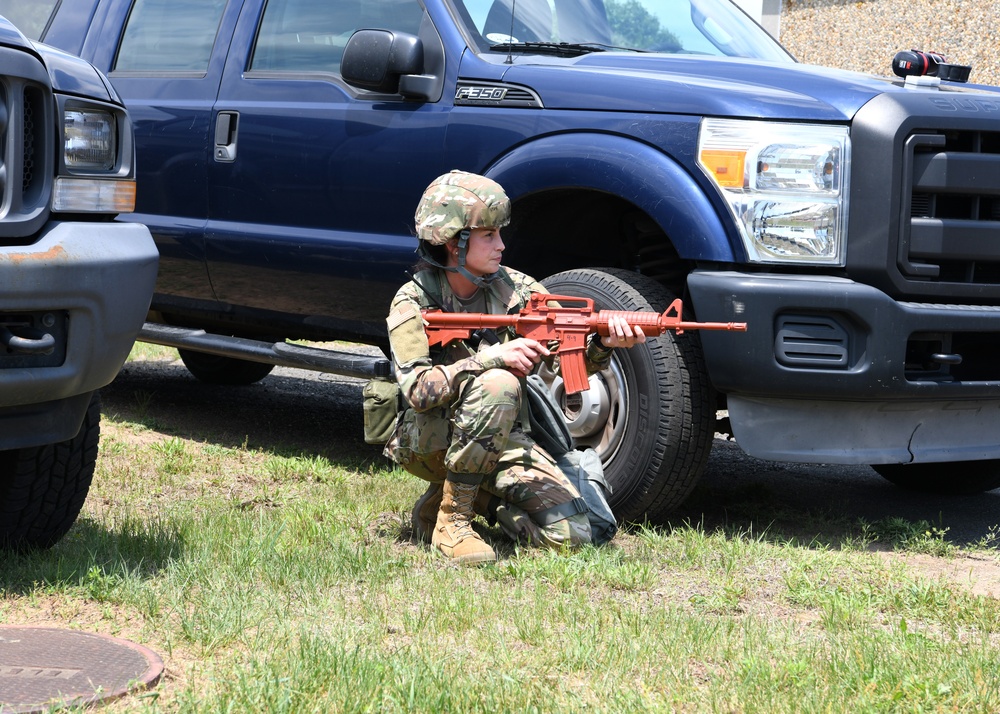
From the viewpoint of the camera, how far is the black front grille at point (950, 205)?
3.85 meters

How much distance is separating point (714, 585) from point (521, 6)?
237 centimetres

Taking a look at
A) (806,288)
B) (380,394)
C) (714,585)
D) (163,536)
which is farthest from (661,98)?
(163,536)

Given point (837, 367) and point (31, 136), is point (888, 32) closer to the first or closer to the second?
point (837, 367)

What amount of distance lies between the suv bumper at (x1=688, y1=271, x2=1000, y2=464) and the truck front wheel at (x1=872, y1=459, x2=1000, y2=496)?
937 millimetres

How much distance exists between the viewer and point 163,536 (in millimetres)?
3693

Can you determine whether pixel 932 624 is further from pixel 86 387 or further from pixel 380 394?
pixel 86 387

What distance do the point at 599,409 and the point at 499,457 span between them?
20.3 inches

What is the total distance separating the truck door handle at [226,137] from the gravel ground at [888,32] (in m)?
8.32

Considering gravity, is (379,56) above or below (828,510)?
above

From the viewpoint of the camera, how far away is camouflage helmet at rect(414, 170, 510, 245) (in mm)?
3777

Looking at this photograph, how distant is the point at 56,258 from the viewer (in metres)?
3.00

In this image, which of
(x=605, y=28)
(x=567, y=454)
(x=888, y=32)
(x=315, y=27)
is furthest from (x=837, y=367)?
(x=888, y=32)

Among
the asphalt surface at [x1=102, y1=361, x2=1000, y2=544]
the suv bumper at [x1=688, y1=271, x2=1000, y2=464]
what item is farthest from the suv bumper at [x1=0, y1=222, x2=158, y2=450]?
the asphalt surface at [x1=102, y1=361, x2=1000, y2=544]

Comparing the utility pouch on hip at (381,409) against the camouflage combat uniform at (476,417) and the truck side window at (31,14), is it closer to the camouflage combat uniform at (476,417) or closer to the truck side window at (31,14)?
the camouflage combat uniform at (476,417)
